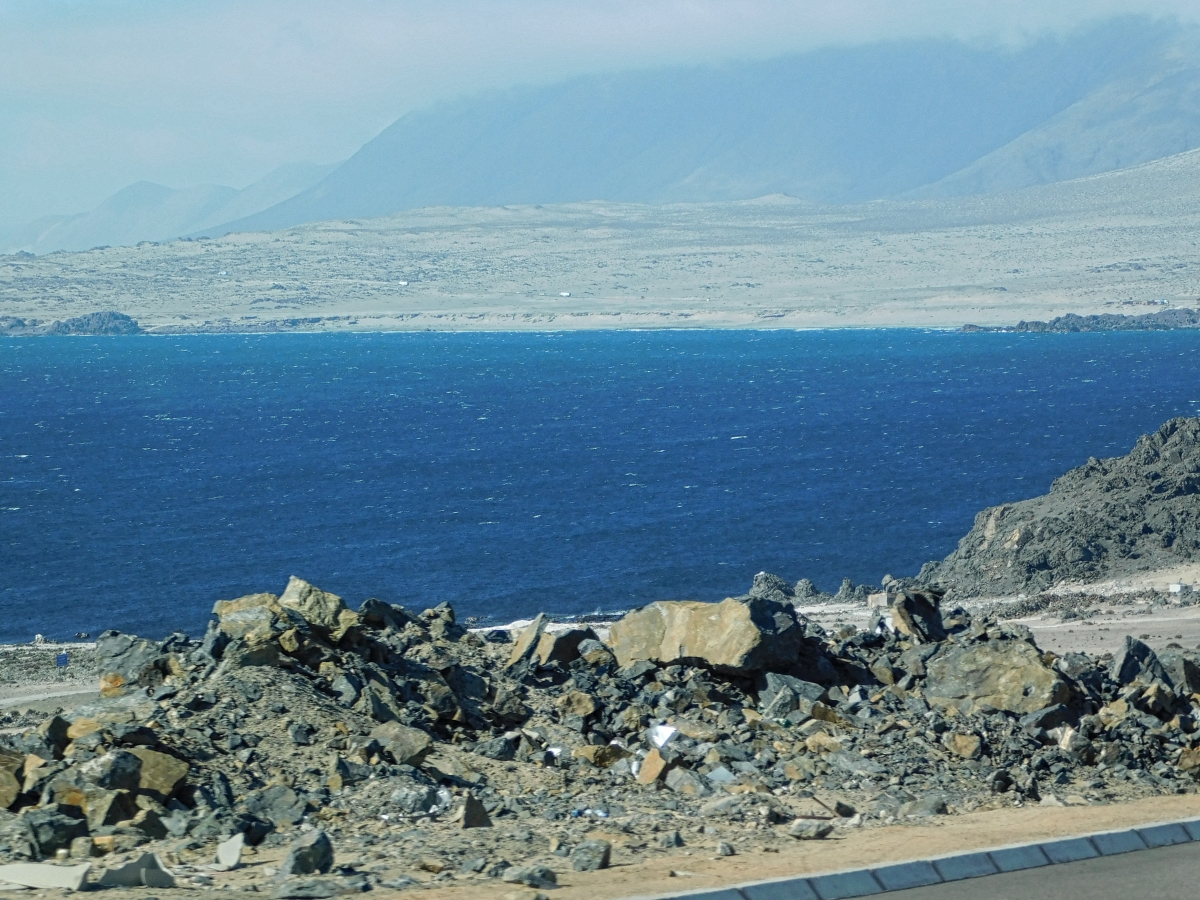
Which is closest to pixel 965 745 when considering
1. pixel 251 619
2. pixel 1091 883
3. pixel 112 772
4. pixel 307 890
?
pixel 1091 883

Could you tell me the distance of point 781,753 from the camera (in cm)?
1555

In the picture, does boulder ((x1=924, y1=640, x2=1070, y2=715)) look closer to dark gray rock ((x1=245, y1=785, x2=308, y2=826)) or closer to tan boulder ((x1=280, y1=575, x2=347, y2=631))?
tan boulder ((x1=280, y1=575, x2=347, y2=631))

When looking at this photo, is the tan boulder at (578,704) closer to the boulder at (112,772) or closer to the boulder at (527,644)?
the boulder at (527,644)

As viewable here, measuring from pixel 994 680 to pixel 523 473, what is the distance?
184 ft

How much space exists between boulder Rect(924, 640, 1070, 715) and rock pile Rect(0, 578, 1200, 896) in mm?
36

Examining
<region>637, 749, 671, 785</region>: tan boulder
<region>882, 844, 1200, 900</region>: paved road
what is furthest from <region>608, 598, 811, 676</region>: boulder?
<region>882, 844, 1200, 900</region>: paved road

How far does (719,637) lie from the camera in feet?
59.7

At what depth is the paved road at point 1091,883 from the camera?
10094mm

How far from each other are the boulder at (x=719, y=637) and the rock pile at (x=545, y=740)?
0.11 feet

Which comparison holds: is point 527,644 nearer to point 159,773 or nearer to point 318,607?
point 318,607

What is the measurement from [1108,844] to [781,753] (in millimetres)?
4651

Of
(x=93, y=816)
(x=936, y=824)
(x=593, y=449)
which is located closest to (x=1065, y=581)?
(x=936, y=824)

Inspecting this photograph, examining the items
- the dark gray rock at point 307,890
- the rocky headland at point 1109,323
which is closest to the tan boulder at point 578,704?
the dark gray rock at point 307,890

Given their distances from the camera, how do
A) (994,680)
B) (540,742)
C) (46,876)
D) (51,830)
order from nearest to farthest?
(46,876) < (51,830) < (540,742) < (994,680)
